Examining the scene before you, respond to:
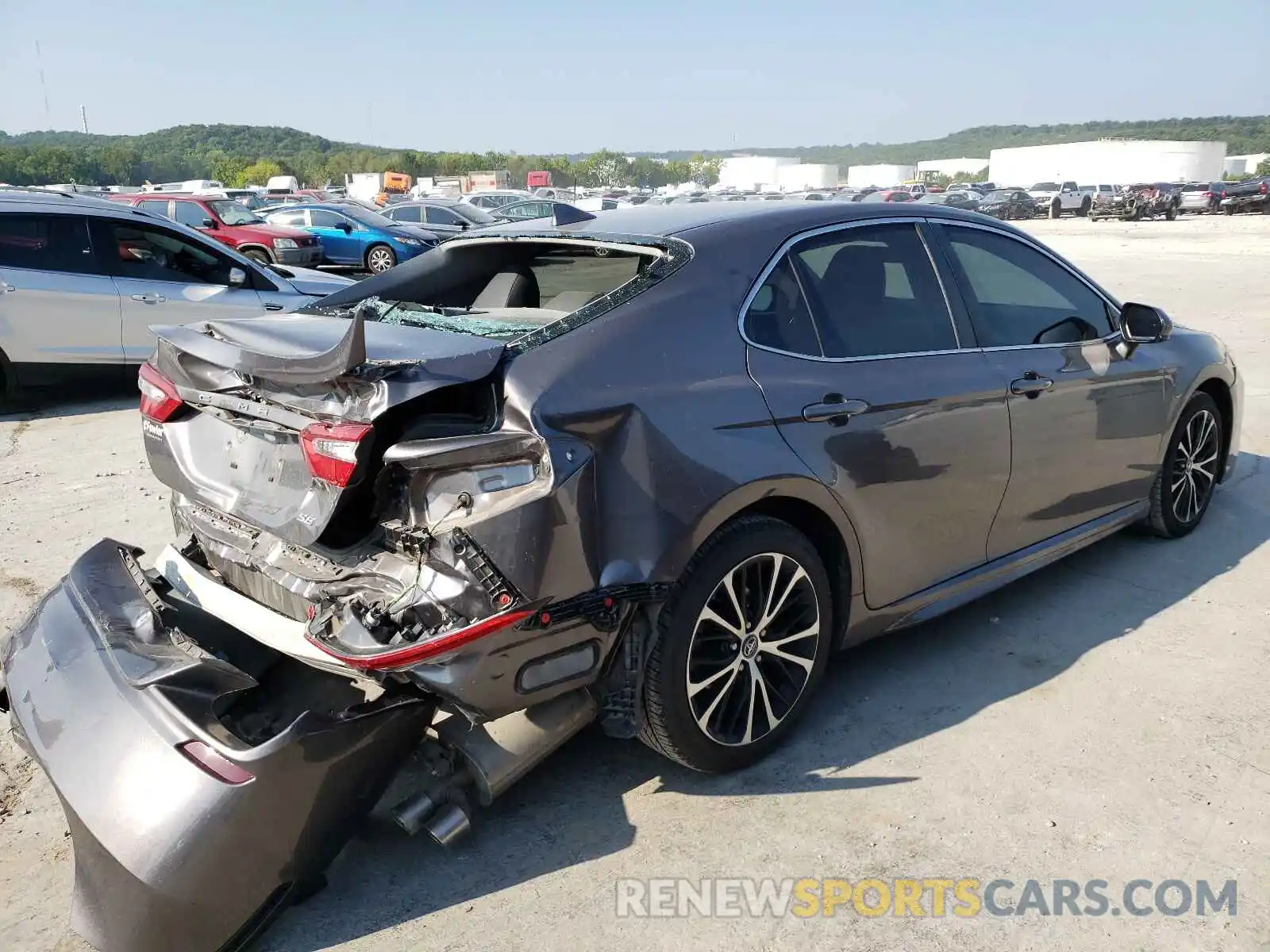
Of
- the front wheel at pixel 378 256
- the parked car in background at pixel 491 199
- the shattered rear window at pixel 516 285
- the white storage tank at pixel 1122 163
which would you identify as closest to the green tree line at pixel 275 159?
the white storage tank at pixel 1122 163

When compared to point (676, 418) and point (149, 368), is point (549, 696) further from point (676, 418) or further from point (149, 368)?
point (149, 368)

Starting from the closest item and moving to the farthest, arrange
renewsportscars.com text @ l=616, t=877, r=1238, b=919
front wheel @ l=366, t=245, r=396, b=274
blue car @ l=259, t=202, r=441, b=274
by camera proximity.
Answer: renewsportscars.com text @ l=616, t=877, r=1238, b=919, blue car @ l=259, t=202, r=441, b=274, front wheel @ l=366, t=245, r=396, b=274

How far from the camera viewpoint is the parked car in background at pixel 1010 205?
4353 centimetres

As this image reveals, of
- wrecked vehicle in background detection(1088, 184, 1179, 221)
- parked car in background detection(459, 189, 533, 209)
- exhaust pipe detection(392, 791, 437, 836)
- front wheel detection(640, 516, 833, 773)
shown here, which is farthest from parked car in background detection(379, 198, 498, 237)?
wrecked vehicle in background detection(1088, 184, 1179, 221)

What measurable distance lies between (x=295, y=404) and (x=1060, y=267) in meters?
3.40

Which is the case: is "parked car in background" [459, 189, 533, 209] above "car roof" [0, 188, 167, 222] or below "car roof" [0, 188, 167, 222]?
above

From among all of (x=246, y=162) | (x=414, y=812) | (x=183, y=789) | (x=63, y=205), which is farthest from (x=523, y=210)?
(x=246, y=162)

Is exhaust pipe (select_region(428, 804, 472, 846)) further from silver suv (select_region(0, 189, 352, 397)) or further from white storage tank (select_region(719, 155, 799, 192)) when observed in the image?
white storage tank (select_region(719, 155, 799, 192))

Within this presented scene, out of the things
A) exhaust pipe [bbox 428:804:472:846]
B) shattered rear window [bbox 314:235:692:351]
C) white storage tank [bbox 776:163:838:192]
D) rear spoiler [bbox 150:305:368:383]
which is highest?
white storage tank [bbox 776:163:838:192]

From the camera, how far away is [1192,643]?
402 cm

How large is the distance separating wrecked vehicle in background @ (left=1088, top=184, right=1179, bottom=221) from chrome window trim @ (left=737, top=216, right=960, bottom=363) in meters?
43.5

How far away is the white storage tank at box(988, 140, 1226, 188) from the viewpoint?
100 meters

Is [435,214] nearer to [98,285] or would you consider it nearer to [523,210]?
[523,210]

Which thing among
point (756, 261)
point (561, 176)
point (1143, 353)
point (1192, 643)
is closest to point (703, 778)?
point (756, 261)
